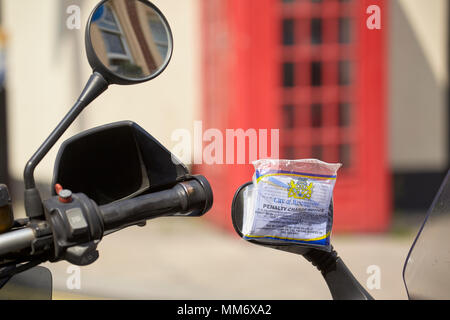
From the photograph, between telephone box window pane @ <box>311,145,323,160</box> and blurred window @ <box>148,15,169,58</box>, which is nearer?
blurred window @ <box>148,15,169,58</box>

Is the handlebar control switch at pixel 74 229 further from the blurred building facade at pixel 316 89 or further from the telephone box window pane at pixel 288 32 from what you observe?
the telephone box window pane at pixel 288 32

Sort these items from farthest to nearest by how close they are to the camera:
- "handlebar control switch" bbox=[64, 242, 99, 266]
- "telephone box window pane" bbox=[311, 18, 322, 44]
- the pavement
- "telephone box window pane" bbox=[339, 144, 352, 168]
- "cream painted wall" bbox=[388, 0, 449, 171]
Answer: "cream painted wall" bbox=[388, 0, 449, 171], "telephone box window pane" bbox=[339, 144, 352, 168], "telephone box window pane" bbox=[311, 18, 322, 44], the pavement, "handlebar control switch" bbox=[64, 242, 99, 266]

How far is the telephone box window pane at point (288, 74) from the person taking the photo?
17.3 ft

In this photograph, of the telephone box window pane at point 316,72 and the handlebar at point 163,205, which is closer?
the handlebar at point 163,205

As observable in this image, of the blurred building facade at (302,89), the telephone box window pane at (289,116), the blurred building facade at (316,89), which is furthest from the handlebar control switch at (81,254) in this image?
the telephone box window pane at (289,116)

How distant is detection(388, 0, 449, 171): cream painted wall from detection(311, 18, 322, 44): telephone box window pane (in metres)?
1.31

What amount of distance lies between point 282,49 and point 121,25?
163 inches

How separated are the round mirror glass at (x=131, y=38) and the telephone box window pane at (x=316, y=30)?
416 cm

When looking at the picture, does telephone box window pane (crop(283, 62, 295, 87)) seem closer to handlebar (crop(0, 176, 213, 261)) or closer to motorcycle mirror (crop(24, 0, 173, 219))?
motorcycle mirror (crop(24, 0, 173, 219))

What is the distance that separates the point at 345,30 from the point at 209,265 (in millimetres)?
2259

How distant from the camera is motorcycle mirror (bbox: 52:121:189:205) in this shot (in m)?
1.12

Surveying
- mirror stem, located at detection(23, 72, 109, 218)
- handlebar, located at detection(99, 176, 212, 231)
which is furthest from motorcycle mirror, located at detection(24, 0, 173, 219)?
handlebar, located at detection(99, 176, 212, 231)

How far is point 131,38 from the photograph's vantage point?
1.21m
